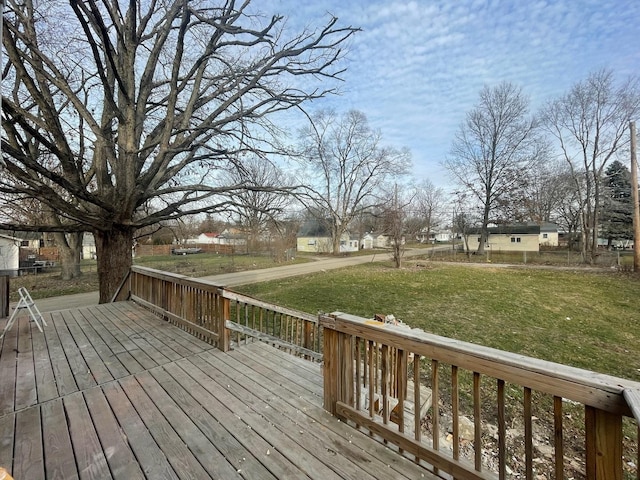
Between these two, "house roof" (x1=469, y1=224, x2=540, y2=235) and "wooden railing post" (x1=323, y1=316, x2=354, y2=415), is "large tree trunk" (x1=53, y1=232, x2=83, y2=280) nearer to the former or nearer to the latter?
"wooden railing post" (x1=323, y1=316, x2=354, y2=415)

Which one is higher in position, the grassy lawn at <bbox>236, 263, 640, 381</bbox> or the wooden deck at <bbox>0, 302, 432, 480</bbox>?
the wooden deck at <bbox>0, 302, 432, 480</bbox>

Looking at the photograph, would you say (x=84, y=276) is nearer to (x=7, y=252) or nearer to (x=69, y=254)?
(x=69, y=254)

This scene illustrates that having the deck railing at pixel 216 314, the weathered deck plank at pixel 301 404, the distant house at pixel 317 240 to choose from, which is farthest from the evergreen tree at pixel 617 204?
the weathered deck plank at pixel 301 404

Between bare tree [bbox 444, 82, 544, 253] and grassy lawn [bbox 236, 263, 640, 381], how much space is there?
35.0 ft

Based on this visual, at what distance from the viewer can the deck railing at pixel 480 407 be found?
1.27 meters

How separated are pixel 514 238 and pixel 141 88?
33.8m

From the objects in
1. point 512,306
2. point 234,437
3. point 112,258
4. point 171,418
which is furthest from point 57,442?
point 512,306

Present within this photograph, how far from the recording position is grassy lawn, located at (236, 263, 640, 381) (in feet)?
18.8

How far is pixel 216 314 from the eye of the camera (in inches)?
153

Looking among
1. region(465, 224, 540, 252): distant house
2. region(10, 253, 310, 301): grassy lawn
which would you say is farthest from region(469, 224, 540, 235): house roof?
region(10, 253, 310, 301): grassy lawn

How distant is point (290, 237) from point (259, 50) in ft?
53.4

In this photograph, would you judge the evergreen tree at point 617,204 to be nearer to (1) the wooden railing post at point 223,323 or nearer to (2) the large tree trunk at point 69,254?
(1) the wooden railing post at point 223,323

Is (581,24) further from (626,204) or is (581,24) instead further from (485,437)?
(626,204)

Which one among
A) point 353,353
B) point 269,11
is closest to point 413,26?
point 269,11
